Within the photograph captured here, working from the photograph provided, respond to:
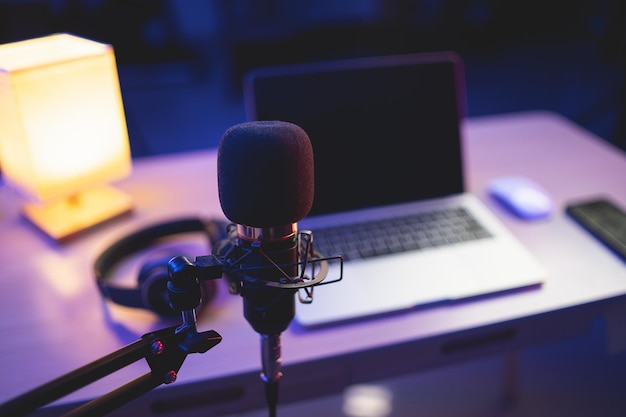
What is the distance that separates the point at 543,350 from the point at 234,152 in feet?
5.17

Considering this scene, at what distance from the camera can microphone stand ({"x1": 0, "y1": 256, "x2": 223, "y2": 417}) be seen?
0.39 m

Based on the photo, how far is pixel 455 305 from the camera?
0.81 m

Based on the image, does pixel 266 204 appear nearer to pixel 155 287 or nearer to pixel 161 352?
pixel 161 352

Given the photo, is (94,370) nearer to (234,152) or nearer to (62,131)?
(234,152)

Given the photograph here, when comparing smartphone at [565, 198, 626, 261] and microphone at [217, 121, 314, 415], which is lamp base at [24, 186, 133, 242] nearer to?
microphone at [217, 121, 314, 415]

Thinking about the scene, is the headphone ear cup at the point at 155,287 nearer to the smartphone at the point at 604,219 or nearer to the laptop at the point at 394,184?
the laptop at the point at 394,184

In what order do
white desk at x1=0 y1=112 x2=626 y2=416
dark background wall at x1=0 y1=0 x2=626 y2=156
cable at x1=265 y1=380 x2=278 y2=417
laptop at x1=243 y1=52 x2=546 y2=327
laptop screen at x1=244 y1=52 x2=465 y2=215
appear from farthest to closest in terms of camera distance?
1. dark background wall at x1=0 y1=0 x2=626 y2=156
2. laptop screen at x1=244 y1=52 x2=465 y2=215
3. laptop at x1=243 y1=52 x2=546 y2=327
4. white desk at x1=0 y1=112 x2=626 y2=416
5. cable at x1=265 y1=380 x2=278 y2=417

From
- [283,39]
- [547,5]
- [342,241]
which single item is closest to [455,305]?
[342,241]

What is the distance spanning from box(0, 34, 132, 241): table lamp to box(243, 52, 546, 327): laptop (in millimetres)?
288

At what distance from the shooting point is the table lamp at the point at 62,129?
0.89 metres

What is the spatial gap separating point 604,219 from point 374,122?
1.57 feet

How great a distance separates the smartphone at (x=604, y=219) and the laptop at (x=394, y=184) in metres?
0.16

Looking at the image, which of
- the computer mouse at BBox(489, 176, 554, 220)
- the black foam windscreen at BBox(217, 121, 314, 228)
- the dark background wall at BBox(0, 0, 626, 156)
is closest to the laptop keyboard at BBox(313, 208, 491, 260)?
the computer mouse at BBox(489, 176, 554, 220)

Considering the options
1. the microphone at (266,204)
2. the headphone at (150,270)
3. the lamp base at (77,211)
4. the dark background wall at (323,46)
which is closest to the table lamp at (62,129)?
the lamp base at (77,211)
